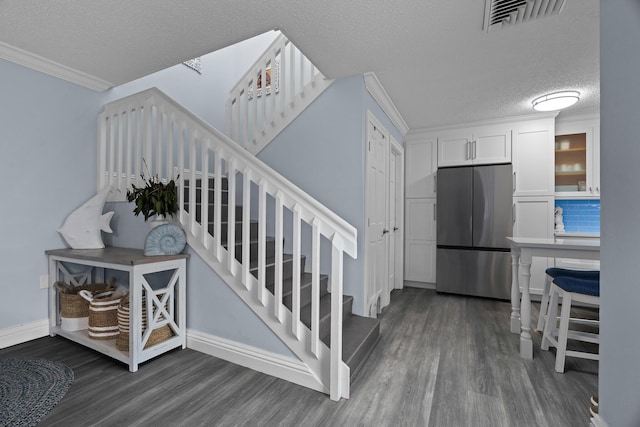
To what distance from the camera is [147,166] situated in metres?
2.54

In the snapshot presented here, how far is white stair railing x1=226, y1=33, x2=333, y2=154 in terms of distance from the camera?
9.39ft

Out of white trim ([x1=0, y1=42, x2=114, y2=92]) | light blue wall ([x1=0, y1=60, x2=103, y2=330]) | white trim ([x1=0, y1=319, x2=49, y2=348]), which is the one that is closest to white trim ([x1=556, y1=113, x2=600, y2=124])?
white trim ([x1=0, y1=42, x2=114, y2=92])

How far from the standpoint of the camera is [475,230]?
12.5 feet

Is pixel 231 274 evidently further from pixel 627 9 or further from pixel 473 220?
pixel 473 220

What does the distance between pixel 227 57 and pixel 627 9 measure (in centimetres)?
437

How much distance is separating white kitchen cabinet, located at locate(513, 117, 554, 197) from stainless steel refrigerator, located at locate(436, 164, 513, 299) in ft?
1.02

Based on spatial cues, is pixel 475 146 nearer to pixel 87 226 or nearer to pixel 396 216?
pixel 396 216

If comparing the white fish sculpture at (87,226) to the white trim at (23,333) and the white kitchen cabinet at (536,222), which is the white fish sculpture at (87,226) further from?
the white kitchen cabinet at (536,222)

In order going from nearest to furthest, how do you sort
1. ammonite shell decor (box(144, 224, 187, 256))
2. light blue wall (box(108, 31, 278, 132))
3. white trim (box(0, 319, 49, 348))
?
ammonite shell decor (box(144, 224, 187, 256))
white trim (box(0, 319, 49, 348))
light blue wall (box(108, 31, 278, 132))

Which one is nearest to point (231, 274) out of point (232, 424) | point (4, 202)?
point (232, 424)

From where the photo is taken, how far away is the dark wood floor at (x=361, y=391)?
5.03 ft

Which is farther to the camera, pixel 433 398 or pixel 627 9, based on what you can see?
pixel 433 398

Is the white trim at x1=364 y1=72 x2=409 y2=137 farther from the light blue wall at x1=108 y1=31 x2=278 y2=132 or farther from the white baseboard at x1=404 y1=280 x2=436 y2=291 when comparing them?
the white baseboard at x1=404 y1=280 x2=436 y2=291

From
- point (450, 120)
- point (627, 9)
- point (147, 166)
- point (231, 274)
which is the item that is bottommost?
point (231, 274)
